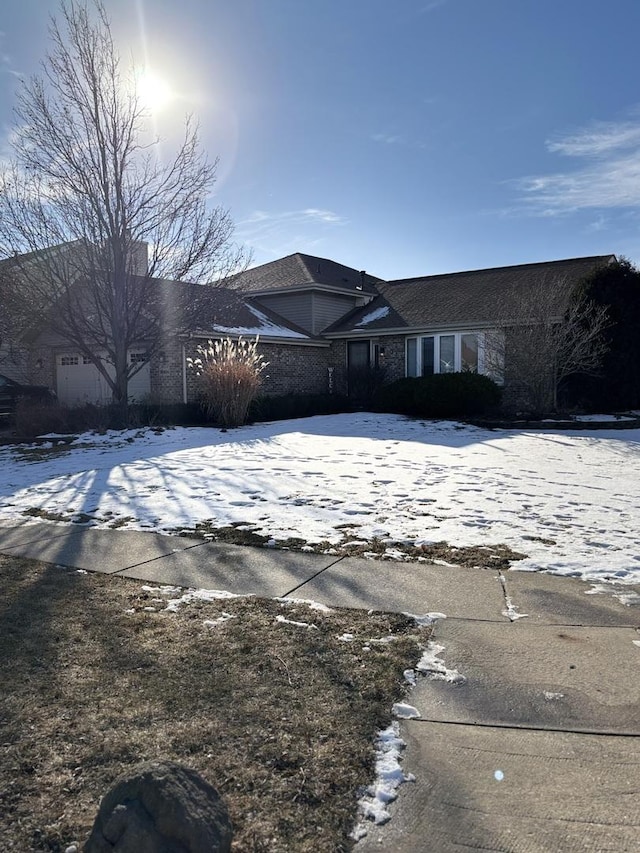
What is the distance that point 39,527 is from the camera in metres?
6.49

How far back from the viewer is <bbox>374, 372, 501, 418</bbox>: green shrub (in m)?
16.8

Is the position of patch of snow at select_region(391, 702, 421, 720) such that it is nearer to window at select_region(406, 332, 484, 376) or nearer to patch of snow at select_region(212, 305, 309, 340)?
patch of snow at select_region(212, 305, 309, 340)

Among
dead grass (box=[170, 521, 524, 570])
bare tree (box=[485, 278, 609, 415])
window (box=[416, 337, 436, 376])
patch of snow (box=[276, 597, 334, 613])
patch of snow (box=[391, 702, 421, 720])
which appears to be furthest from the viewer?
window (box=[416, 337, 436, 376])

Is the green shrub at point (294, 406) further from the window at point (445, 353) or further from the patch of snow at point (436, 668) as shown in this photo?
the patch of snow at point (436, 668)

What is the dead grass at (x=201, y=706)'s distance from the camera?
7.34 feet

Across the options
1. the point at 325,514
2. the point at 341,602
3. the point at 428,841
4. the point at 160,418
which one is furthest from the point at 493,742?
the point at 160,418

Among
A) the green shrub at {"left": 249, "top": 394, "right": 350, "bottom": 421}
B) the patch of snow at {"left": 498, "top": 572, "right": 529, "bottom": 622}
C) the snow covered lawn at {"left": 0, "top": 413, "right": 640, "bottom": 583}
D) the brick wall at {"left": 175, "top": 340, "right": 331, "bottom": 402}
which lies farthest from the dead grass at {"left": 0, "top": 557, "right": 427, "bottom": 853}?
the brick wall at {"left": 175, "top": 340, "right": 331, "bottom": 402}

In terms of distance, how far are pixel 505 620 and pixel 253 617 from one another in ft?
4.97

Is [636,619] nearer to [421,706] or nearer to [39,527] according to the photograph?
[421,706]

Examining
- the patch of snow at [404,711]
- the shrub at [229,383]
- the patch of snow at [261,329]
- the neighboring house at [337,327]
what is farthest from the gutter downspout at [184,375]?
the patch of snow at [404,711]

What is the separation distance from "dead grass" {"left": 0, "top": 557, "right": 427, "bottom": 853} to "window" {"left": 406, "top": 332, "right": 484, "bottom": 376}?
55.0 ft

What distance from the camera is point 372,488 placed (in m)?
7.81

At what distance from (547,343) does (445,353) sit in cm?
543

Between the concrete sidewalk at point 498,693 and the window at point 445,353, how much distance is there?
51.2ft
